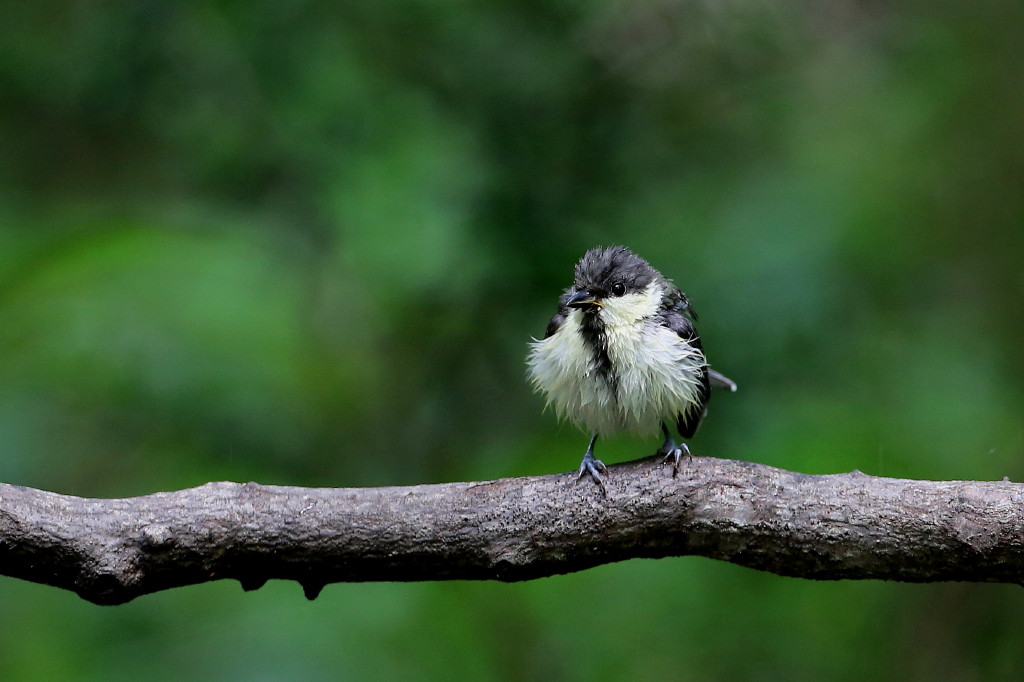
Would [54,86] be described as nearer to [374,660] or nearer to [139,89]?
[139,89]

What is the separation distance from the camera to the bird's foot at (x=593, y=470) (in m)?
2.90

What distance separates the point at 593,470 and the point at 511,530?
0.37 meters

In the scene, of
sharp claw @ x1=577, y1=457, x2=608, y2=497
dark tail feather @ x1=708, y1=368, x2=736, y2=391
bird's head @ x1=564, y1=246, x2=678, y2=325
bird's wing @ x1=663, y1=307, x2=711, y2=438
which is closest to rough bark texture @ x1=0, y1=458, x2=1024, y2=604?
sharp claw @ x1=577, y1=457, x2=608, y2=497

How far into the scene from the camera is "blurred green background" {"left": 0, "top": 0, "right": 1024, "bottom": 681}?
3641 mm

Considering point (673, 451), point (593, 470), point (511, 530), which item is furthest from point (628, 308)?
point (511, 530)

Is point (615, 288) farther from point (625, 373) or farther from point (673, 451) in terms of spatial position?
point (673, 451)

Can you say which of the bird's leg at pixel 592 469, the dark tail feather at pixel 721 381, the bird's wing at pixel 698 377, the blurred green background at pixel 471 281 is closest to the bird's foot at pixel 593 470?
the bird's leg at pixel 592 469

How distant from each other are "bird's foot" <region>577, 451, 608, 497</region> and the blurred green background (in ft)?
2.33

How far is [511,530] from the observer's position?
2791 millimetres

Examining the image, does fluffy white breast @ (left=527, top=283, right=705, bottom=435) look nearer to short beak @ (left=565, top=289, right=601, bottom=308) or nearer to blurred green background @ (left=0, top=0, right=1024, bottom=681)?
short beak @ (left=565, top=289, right=601, bottom=308)

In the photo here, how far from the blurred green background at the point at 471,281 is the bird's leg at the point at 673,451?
0.62 metres

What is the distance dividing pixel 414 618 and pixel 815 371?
2.19 m

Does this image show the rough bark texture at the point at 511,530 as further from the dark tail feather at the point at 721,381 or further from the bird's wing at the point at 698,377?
the dark tail feather at the point at 721,381

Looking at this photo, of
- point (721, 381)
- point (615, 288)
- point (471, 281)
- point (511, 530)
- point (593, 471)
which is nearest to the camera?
point (511, 530)
